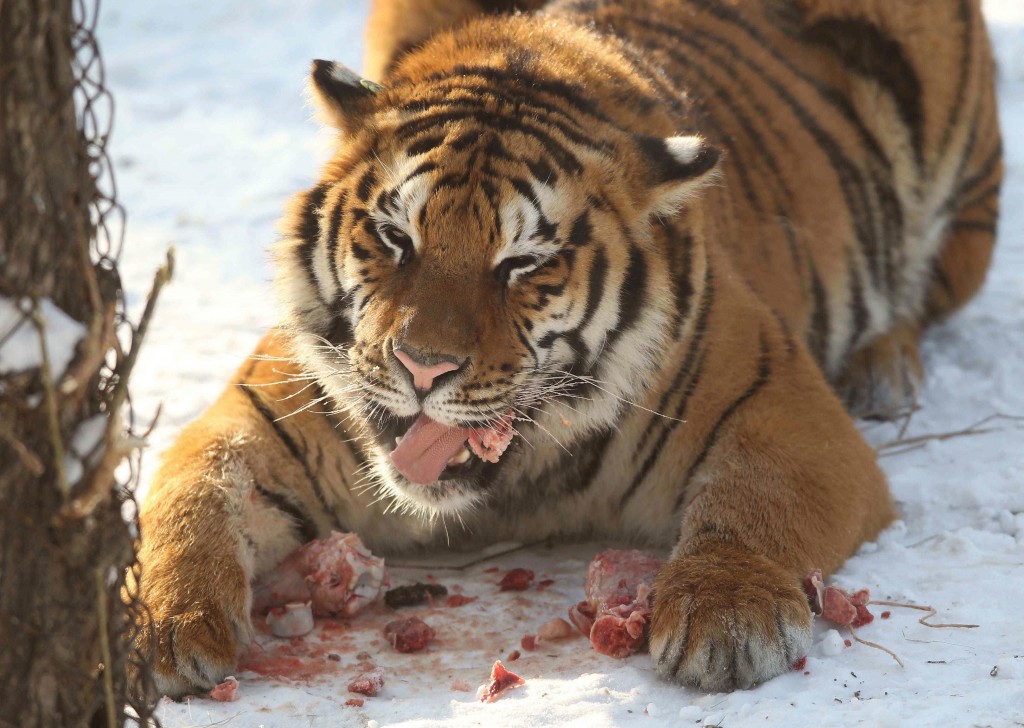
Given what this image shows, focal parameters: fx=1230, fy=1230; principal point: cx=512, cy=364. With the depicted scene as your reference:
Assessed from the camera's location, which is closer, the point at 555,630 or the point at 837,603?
the point at 837,603

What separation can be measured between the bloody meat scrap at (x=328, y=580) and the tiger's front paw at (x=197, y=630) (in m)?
0.19

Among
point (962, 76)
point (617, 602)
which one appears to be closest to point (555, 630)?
point (617, 602)

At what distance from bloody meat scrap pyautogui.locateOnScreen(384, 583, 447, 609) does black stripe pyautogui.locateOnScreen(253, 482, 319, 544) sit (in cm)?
22

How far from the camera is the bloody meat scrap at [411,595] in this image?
252 centimetres

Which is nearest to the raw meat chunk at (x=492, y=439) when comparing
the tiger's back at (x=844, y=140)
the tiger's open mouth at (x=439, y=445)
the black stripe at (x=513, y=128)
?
the tiger's open mouth at (x=439, y=445)

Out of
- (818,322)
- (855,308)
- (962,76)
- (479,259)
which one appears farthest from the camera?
(962,76)

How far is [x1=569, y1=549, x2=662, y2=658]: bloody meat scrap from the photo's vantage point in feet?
7.19

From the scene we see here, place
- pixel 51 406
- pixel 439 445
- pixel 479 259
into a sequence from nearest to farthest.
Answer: pixel 51 406 < pixel 479 259 < pixel 439 445

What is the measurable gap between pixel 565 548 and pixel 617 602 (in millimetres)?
495

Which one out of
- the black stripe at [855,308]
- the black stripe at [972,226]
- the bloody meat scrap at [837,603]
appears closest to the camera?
the bloody meat scrap at [837,603]

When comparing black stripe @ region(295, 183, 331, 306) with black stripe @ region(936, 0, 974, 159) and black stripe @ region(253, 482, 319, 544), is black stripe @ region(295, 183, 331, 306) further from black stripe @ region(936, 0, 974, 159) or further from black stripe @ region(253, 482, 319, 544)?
black stripe @ region(936, 0, 974, 159)

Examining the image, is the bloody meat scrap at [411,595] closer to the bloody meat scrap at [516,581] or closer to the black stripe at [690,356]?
the bloody meat scrap at [516,581]

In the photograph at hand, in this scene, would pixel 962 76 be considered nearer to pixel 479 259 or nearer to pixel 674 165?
pixel 674 165

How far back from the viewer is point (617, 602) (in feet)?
7.53
